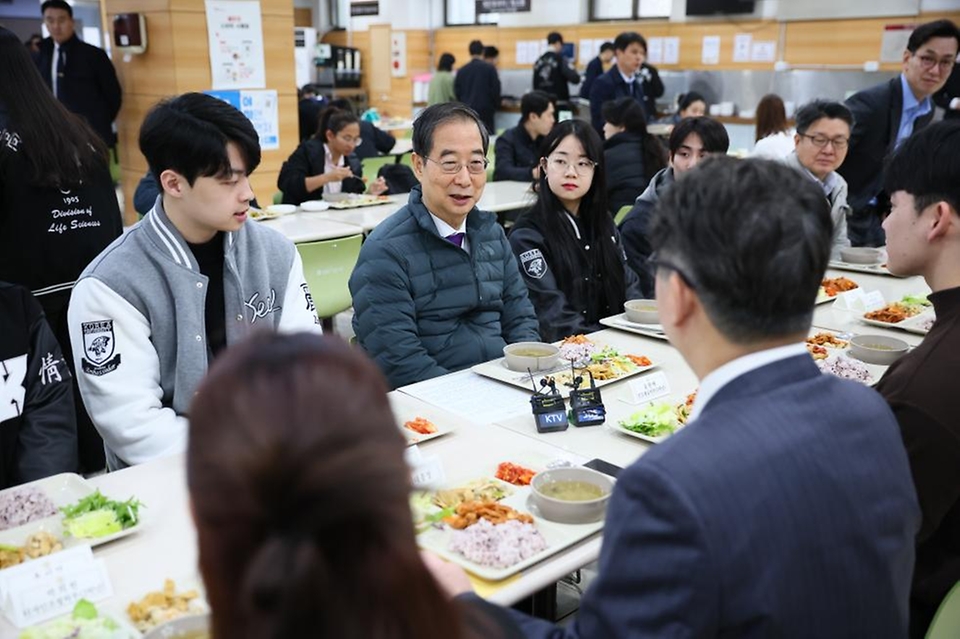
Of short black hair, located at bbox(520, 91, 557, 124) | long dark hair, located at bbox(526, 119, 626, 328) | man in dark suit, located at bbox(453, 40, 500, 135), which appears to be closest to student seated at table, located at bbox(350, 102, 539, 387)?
long dark hair, located at bbox(526, 119, 626, 328)

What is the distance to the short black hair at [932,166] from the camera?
1808 mm

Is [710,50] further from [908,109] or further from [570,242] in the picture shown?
[570,242]

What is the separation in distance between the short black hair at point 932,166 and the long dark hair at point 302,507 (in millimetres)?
1600

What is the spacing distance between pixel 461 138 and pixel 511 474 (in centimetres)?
126

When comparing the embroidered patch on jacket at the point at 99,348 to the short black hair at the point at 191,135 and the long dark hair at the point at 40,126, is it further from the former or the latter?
the long dark hair at the point at 40,126

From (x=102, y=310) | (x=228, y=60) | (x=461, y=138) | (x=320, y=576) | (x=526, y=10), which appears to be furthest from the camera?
(x=526, y=10)

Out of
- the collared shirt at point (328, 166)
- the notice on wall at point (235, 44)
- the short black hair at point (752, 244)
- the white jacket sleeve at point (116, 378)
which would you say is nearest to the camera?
the short black hair at point (752, 244)

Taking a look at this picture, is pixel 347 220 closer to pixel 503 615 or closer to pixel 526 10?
pixel 503 615

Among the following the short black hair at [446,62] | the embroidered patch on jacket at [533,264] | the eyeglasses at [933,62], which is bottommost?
the embroidered patch on jacket at [533,264]

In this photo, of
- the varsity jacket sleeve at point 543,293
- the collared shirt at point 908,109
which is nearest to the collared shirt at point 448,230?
the varsity jacket sleeve at point 543,293

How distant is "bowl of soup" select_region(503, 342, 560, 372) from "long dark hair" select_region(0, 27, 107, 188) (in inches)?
68.7

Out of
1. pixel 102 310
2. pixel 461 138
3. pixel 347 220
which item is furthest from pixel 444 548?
pixel 347 220

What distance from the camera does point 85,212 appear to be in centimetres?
309

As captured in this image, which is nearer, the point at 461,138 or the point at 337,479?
the point at 337,479
